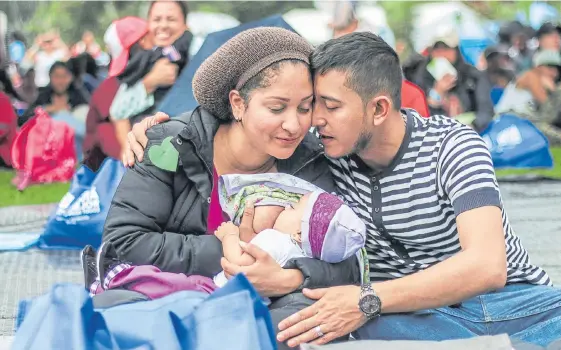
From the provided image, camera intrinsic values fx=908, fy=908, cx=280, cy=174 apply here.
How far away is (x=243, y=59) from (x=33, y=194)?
568 cm

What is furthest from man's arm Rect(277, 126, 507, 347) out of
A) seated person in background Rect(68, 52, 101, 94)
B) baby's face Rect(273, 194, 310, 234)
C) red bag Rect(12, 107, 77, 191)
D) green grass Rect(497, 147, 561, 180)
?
seated person in background Rect(68, 52, 101, 94)

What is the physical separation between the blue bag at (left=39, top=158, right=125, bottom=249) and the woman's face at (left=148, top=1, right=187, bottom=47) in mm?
1784

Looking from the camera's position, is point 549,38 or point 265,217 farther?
point 549,38

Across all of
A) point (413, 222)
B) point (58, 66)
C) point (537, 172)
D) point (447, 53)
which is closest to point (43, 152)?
point (58, 66)

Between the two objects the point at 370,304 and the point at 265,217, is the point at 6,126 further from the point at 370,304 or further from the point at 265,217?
the point at 370,304

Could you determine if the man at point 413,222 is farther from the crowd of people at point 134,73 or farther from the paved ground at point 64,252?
the crowd of people at point 134,73

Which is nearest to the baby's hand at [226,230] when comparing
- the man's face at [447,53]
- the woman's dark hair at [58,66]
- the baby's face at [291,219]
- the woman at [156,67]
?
the baby's face at [291,219]

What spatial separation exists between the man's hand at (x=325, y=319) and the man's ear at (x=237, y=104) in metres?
0.71

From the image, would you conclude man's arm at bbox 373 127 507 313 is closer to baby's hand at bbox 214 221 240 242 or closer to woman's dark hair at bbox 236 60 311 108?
baby's hand at bbox 214 221 240 242

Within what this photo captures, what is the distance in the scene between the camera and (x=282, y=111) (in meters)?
3.10

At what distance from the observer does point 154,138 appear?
10.7ft

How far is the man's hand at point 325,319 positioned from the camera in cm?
276

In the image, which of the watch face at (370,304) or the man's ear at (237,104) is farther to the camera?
the man's ear at (237,104)

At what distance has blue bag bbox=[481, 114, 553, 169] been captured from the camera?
8.85 meters
